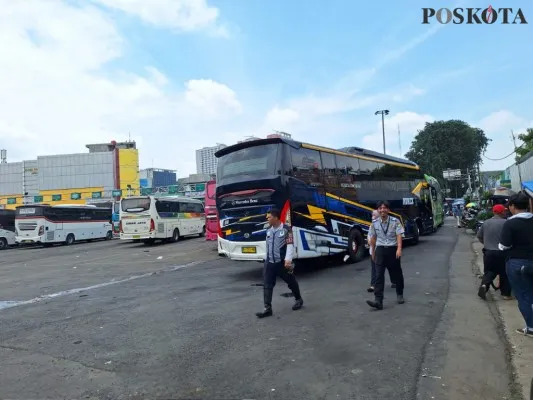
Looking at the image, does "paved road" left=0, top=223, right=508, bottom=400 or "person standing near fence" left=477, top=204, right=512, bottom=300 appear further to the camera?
"person standing near fence" left=477, top=204, right=512, bottom=300

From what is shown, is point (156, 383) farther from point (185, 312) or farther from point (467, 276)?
point (467, 276)

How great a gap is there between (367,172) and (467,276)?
17.2 feet

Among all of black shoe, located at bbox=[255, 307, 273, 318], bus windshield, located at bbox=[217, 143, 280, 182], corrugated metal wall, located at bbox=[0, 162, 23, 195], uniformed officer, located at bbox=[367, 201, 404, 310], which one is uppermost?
corrugated metal wall, located at bbox=[0, 162, 23, 195]

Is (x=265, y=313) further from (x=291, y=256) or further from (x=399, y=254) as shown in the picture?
(x=399, y=254)

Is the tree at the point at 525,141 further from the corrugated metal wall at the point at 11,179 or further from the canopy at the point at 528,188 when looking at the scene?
the corrugated metal wall at the point at 11,179

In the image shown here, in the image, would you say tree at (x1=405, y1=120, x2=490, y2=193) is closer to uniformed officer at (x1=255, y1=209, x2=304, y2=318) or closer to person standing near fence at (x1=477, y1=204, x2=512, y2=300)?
person standing near fence at (x1=477, y1=204, x2=512, y2=300)

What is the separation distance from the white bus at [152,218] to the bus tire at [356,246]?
14446 millimetres

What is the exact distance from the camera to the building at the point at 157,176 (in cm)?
7963

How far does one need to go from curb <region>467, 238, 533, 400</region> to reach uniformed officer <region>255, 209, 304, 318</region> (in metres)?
3.04

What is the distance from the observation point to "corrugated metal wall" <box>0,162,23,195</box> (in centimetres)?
6744

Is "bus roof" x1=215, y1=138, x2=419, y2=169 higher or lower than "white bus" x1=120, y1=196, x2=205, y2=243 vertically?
higher

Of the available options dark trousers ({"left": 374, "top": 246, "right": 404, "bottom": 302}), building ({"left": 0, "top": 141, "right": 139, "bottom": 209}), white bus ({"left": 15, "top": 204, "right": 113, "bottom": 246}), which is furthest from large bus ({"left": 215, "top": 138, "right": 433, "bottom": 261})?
building ({"left": 0, "top": 141, "right": 139, "bottom": 209})

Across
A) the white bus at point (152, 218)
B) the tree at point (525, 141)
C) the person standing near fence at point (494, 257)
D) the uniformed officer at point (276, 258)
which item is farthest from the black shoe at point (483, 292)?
the tree at point (525, 141)

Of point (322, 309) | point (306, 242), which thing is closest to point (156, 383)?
point (322, 309)
